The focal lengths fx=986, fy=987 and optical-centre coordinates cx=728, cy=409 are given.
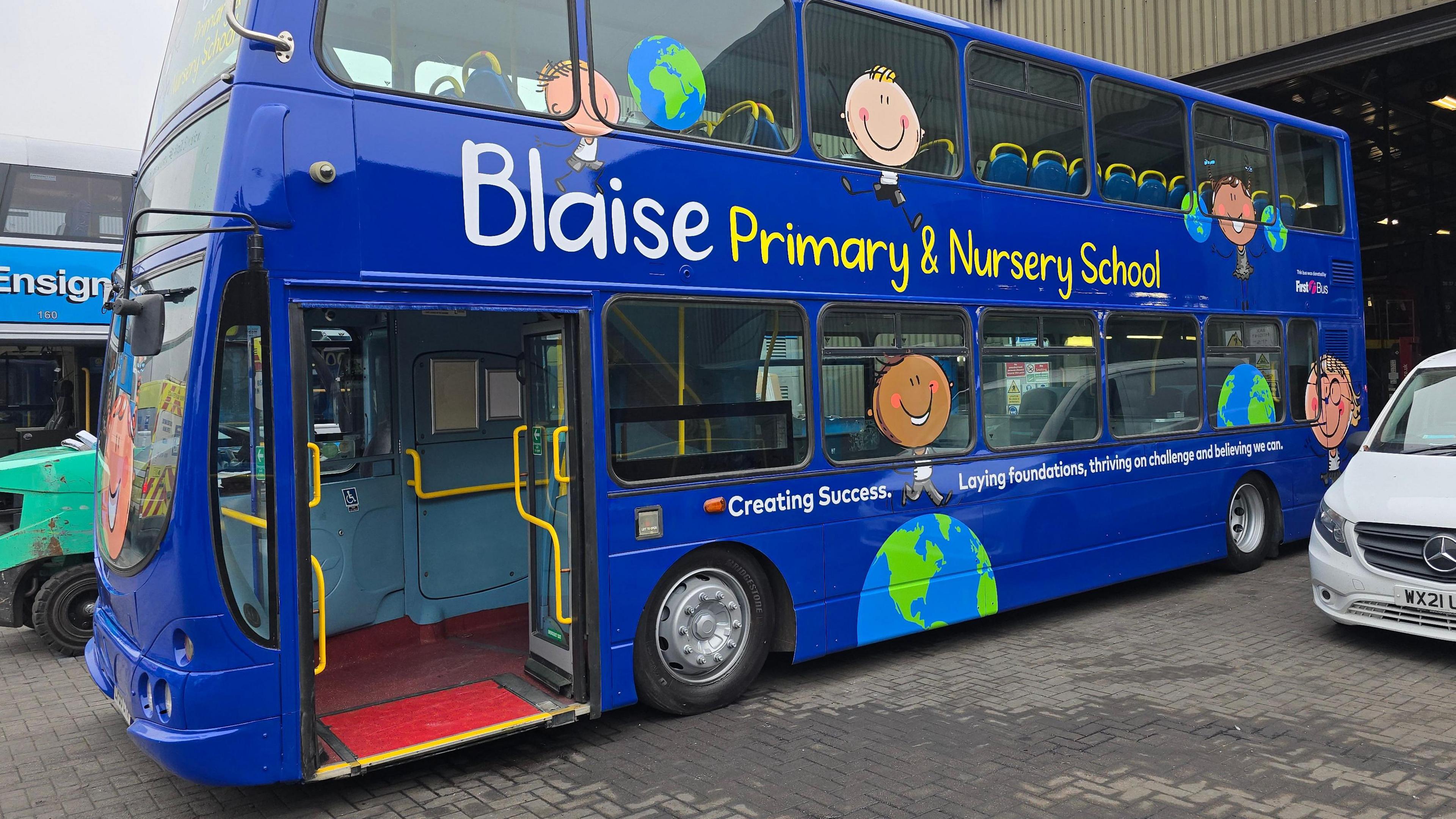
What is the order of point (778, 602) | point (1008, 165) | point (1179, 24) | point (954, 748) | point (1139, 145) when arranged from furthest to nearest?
1. point (1179, 24)
2. point (1139, 145)
3. point (1008, 165)
4. point (778, 602)
5. point (954, 748)

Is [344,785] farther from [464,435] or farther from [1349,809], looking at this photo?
[1349,809]

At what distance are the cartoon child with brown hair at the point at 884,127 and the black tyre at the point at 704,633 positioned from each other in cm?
242

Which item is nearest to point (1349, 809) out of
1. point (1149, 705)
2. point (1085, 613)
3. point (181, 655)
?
point (1149, 705)

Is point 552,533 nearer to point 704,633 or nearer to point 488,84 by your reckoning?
point 704,633

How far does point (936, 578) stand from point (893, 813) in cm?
245

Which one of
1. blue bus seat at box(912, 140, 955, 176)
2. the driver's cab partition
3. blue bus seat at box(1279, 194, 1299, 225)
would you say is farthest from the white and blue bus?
blue bus seat at box(1279, 194, 1299, 225)

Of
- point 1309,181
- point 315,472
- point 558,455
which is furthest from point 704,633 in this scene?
point 1309,181

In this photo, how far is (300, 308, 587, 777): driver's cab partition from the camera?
504 cm

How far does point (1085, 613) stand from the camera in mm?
7586

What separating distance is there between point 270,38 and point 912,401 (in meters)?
4.04

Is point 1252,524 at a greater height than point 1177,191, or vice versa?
point 1177,191

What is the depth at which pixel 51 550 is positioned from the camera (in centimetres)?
726

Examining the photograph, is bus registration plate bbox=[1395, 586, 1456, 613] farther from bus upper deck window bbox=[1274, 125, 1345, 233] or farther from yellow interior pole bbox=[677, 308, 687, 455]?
bus upper deck window bbox=[1274, 125, 1345, 233]

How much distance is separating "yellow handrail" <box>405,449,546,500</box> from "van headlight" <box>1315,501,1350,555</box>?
17.5 ft
